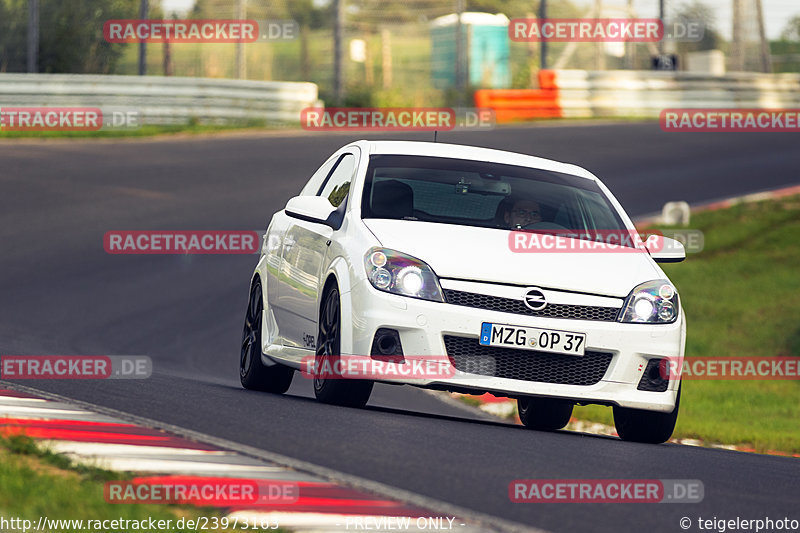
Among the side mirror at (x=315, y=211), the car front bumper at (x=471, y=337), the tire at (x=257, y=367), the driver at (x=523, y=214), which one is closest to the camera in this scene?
the car front bumper at (x=471, y=337)

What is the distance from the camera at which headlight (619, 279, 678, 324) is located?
834cm

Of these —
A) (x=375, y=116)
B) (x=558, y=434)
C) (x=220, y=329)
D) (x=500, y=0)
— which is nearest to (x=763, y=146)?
(x=375, y=116)

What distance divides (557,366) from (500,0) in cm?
6415

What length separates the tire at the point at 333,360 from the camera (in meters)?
8.30

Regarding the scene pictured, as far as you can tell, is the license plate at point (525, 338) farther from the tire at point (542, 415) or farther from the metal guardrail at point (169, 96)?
the metal guardrail at point (169, 96)

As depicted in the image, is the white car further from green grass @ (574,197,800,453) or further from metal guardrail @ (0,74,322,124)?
metal guardrail @ (0,74,322,124)

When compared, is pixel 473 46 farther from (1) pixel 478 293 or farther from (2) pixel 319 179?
(1) pixel 478 293

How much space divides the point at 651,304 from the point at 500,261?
0.94 m

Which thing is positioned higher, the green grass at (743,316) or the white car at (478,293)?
the white car at (478,293)

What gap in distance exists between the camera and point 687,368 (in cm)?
1598

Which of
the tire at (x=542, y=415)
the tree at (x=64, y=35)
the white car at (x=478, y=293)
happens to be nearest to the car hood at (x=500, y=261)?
the white car at (x=478, y=293)

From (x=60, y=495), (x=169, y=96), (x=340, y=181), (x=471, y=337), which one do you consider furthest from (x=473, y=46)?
(x=60, y=495)

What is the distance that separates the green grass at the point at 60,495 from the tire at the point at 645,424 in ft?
12.4

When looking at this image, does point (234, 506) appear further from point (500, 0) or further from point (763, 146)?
point (500, 0)
